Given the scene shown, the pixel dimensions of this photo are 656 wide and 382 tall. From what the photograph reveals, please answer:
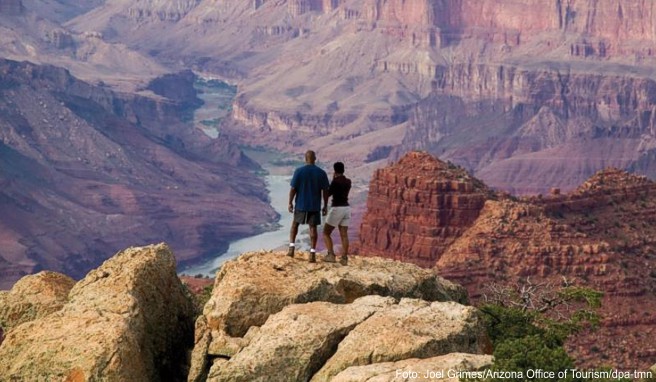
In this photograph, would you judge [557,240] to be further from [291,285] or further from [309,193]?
[291,285]

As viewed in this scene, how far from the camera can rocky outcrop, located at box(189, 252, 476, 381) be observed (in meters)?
34.0

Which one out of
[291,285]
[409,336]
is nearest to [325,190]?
[291,285]

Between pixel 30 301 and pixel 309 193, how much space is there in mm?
6505

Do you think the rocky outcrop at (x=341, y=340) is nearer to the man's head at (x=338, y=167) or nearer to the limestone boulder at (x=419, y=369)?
the limestone boulder at (x=419, y=369)

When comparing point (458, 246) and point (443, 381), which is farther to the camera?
point (458, 246)

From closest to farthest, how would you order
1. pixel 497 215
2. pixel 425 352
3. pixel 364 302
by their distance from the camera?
pixel 425 352 → pixel 364 302 → pixel 497 215

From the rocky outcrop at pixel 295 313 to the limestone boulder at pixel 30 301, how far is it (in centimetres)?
376

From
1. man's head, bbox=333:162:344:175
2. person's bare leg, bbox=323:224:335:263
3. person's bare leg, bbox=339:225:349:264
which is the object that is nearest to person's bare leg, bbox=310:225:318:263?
person's bare leg, bbox=323:224:335:263

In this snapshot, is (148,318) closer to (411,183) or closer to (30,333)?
(30,333)

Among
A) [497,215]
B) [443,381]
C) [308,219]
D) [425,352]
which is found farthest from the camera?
[497,215]

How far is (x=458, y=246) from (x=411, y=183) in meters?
6.32

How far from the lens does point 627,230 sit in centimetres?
9662

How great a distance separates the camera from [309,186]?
1560 inches

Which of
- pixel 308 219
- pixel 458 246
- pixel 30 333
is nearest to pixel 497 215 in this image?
pixel 458 246
